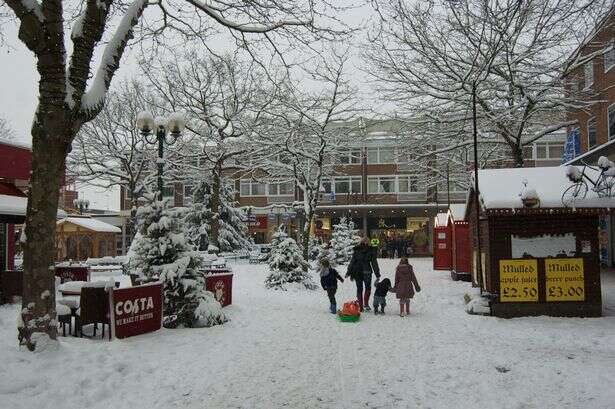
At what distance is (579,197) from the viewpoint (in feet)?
37.3

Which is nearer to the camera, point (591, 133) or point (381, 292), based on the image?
point (381, 292)

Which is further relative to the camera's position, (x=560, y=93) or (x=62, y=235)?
(x=62, y=235)

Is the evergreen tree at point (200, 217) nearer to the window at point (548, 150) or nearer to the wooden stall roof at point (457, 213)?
the wooden stall roof at point (457, 213)

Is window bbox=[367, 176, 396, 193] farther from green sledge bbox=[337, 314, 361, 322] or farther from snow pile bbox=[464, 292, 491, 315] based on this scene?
green sledge bbox=[337, 314, 361, 322]

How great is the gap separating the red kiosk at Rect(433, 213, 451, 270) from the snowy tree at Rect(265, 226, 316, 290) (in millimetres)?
7663

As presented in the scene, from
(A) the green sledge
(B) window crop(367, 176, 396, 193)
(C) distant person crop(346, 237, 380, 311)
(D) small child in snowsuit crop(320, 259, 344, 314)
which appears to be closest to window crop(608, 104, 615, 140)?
(C) distant person crop(346, 237, 380, 311)

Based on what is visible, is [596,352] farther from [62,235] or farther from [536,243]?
[62,235]

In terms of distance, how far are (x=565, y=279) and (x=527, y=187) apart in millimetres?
2170

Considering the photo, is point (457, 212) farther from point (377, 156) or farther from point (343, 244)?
point (377, 156)

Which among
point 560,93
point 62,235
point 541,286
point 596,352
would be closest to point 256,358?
point 596,352

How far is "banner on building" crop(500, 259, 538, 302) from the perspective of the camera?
463 inches

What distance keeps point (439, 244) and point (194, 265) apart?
607 inches

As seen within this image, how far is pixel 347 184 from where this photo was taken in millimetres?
48125

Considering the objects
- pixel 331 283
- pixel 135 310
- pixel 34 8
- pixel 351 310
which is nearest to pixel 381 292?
pixel 331 283
